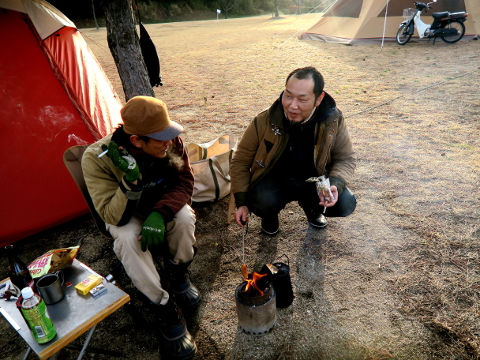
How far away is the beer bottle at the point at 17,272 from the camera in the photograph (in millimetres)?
2141

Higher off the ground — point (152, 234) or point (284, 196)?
point (152, 234)

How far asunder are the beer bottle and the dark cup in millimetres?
175

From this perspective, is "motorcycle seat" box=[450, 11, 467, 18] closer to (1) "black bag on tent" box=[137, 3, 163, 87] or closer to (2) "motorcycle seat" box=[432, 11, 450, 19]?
(2) "motorcycle seat" box=[432, 11, 450, 19]

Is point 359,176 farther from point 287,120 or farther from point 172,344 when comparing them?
point 172,344

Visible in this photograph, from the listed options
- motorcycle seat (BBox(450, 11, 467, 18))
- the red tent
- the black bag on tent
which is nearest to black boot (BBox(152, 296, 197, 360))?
the red tent

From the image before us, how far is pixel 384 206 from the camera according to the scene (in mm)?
A: 3572

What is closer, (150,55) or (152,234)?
(152,234)

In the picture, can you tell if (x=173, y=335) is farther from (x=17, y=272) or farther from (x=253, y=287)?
(x=17, y=272)

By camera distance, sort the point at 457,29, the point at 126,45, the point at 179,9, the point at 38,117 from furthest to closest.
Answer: the point at 179,9 → the point at 457,29 → the point at 126,45 → the point at 38,117

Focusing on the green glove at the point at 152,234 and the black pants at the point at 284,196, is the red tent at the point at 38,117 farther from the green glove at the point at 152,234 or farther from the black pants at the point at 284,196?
the black pants at the point at 284,196

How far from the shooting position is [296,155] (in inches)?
112

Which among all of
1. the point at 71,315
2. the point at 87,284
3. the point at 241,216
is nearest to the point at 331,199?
the point at 241,216

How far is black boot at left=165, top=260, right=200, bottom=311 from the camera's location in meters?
2.58

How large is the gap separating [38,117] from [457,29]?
11951 millimetres
